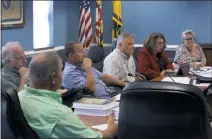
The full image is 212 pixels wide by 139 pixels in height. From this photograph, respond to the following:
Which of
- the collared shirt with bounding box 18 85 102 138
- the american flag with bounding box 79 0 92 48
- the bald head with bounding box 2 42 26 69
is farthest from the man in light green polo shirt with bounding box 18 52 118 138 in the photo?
the american flag with bounding box 79 0 92 48

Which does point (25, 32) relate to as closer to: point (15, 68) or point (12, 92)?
point (15, 68)

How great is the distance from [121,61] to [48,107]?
226cm

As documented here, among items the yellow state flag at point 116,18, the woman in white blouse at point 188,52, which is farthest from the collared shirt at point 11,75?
the yellow state flag at point 116,18

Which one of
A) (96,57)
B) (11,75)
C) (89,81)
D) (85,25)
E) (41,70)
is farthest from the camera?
(85,25)

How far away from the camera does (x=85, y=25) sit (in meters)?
6.46

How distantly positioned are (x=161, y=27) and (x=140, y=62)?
8.59ft

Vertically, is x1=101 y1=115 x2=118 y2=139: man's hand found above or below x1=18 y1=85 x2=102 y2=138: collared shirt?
below

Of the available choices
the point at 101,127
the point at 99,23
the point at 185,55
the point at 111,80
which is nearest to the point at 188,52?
the point at 185,55

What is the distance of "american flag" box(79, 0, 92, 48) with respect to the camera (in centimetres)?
642

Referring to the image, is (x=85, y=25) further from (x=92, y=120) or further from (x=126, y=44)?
(x=92, y=120)

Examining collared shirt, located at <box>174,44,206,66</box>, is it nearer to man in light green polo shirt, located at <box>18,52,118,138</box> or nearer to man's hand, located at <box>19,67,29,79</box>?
man's hand, located at <box>19,67,29,79</box>

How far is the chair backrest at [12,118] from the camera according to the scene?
5.67 ft

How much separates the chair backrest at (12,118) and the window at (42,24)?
145 inches

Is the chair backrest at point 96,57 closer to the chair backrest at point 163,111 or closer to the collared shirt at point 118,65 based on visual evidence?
the collared shirt at point 118,65
